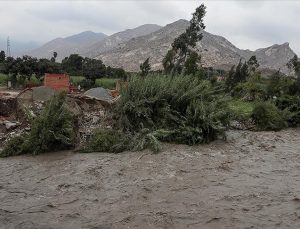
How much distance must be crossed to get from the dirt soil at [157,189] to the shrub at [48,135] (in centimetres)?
36

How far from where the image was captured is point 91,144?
43.9ft

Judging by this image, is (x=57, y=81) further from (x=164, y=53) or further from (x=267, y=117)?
(x=164, y=53)

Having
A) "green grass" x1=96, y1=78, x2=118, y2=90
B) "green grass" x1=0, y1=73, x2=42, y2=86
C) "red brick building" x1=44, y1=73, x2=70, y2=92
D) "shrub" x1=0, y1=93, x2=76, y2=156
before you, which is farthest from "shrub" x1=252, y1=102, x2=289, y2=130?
"green grass" x1=96, y1=78, x2=118, y2=90

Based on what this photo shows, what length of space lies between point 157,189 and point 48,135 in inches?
195

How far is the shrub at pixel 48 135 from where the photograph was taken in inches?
512

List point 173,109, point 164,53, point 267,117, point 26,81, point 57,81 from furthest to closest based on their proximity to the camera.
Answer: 1. point 164,53
2. point 26,81
3. point 57,81
4. point 267,117
5. point 173,109

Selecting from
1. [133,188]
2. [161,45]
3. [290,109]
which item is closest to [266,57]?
[161,45]

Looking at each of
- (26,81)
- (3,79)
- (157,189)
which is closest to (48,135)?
(157,189)

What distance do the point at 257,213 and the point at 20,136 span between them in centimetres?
831

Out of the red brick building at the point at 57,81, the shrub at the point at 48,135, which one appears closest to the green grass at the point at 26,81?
the red brick building at the point at 57,81

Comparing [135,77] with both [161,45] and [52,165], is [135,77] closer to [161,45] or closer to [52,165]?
[52,165]

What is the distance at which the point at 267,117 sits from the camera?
17.3 metres

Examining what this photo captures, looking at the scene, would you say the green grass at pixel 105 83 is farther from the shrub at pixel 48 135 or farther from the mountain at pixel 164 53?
the mountain at pixel 164 53

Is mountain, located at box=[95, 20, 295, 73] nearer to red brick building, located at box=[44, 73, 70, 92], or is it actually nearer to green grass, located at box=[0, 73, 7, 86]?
green grass, located at box=[0, 73, 7, 86]
